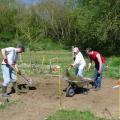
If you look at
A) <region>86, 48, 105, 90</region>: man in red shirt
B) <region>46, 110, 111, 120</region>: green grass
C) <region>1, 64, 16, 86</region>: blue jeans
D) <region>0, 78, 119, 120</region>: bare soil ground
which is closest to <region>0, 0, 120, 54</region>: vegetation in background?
<region>86, 48, 105, 90</region>: man in red shirt

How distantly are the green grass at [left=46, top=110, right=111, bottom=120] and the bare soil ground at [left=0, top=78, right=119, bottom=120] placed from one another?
28 centimetres

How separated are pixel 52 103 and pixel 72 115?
2.19m

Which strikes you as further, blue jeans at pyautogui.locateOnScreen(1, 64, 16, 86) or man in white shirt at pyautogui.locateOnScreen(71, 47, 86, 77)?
man in white shirt at pyautogui.locateOnScreen(71, 47, 86, 77)

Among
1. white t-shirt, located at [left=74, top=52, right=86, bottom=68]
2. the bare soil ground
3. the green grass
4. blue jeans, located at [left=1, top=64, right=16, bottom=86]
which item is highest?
white t-shirt, located at [left=74, top=52, right=86, bottom=68]

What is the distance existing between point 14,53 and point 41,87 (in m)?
2.50

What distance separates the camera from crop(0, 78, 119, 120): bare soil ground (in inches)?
415

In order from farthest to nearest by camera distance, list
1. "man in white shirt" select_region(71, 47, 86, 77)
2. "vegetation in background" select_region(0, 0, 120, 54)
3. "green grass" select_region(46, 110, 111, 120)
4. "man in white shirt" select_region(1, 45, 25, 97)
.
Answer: "vegetation in background" select_region(0, 0, 120, 54) → "man in white shirt" select_region(71, 47, 86, 77) → "man in white shirt" select_region(1, 45, 25, 97) → "green grass" select_region(46, 110, 111, 120)

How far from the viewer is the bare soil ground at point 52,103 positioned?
34.6ft

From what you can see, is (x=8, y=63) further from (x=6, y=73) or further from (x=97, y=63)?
(x=97, y=63)

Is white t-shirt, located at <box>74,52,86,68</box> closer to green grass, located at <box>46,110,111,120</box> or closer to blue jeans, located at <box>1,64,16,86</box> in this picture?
blue jeans, located at <box>1,64,16,86</box>

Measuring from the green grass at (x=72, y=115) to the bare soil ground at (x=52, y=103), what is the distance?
0.90 ft

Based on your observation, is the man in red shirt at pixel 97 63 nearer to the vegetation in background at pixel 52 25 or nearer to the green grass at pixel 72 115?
the green grass at pixel 72 115

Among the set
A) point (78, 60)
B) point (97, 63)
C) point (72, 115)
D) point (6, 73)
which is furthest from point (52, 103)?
point (97, 63)

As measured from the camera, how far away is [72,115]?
33.2 ft
